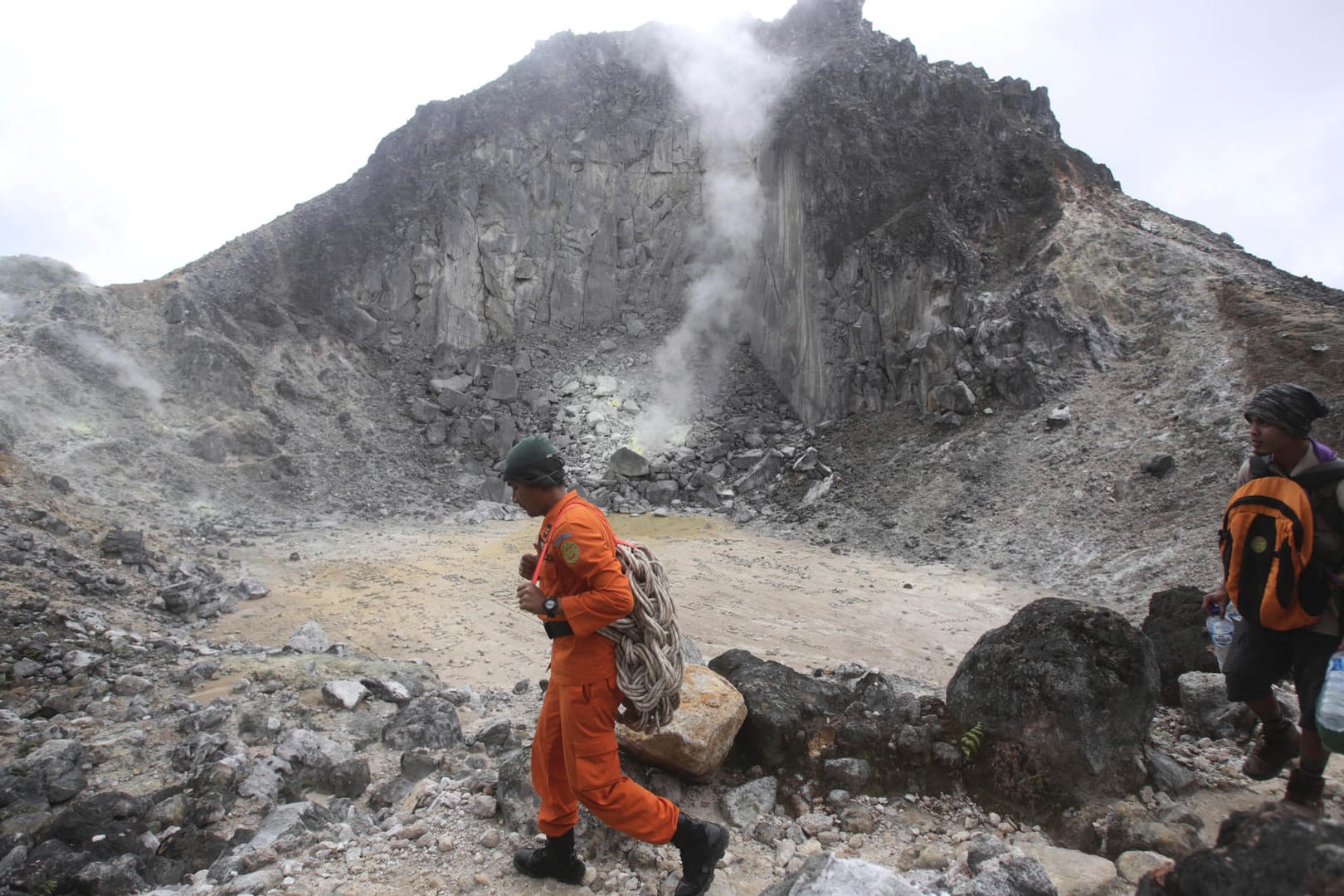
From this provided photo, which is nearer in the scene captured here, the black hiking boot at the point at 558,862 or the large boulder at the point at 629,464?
the black hiking boot at the point at 558,862

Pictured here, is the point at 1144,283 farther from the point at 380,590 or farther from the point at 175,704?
the point at 175,704

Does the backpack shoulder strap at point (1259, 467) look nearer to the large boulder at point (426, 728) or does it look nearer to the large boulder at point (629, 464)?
the large boulder at point (426, 728)

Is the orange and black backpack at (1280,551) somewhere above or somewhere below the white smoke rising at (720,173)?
below

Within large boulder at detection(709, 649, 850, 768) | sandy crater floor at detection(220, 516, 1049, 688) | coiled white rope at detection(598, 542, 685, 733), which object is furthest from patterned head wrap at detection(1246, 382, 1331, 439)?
sandy crater floor at detection(220, 516, 1049, 688)

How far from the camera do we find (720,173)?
25375mm

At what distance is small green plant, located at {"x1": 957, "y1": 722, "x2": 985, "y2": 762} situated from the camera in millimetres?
3502

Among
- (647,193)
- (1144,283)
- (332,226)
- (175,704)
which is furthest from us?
(647,193)

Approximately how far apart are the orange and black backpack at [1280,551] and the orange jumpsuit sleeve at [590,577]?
266 centimetres

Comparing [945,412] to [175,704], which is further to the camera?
[945,412]

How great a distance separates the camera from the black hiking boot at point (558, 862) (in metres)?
2.81

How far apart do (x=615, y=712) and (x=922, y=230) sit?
1802 cm

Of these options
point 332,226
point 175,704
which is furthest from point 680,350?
point 175,704

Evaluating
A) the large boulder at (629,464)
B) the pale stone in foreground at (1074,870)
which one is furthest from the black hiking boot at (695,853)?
the large boulder at (629,464)

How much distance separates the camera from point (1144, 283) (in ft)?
51.6
